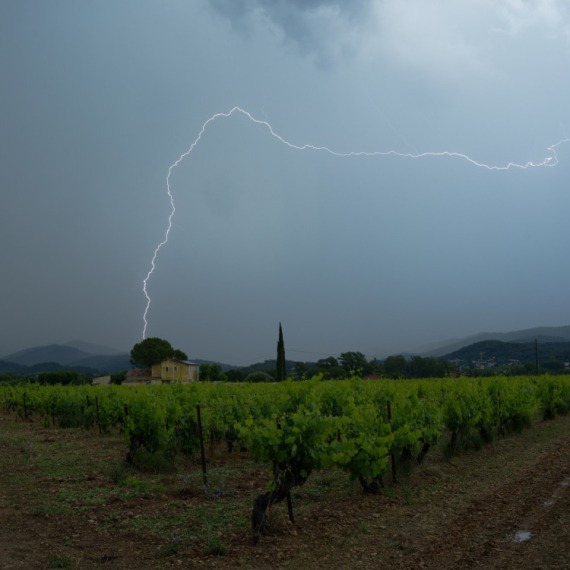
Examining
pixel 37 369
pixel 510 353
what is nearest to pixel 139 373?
pixel 37 369

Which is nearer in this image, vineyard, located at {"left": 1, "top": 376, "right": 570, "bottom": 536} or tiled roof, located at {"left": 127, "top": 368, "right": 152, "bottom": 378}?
vineyard, located at {"left": 1, "top": 376, "right": 570, "bottom": 536}

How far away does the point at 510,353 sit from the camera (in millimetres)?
90812

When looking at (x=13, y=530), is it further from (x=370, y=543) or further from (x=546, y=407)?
(x=546, y=407)

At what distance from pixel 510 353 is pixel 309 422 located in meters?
97.2

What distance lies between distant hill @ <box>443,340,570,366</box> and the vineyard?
65552 millimetres

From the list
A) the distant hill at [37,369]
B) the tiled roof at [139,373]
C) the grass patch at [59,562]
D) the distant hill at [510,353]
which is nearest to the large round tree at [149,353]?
the tiled roof at [139,373]

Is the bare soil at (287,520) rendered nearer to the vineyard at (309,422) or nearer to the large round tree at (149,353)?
the vineyard at (309,422)

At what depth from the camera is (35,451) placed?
11.0m

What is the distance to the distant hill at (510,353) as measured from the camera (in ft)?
262

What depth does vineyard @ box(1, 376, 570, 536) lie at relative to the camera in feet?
18.3

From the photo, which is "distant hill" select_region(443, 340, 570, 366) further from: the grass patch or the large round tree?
the grass patch

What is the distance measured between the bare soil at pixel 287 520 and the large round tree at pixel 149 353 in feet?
206

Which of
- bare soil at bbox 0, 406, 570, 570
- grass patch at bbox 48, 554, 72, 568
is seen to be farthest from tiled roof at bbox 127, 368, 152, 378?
grass patch at bbox 48, 554, 72, 568

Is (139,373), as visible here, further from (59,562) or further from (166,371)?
(59,562)
